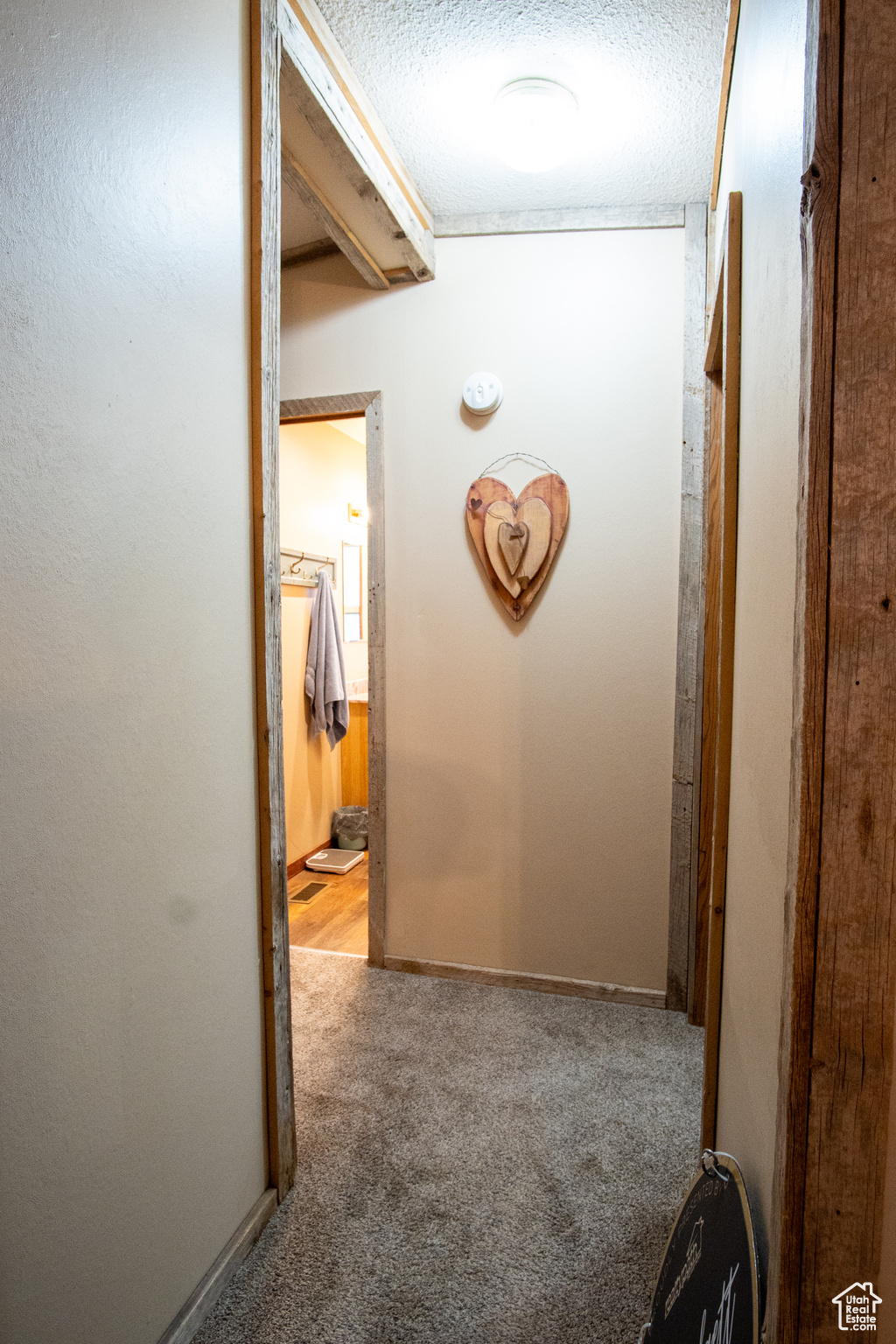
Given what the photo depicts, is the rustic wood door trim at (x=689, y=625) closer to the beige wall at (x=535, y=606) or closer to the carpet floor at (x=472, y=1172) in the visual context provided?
the beige wall at (x=535, y=606)

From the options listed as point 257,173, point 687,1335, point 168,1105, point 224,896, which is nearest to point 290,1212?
point 168,1105

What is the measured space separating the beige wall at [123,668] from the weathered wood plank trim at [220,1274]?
0.11 ft

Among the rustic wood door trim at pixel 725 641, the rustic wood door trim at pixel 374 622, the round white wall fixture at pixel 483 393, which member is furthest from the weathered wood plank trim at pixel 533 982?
the round white wall fixture at pixel 483 393

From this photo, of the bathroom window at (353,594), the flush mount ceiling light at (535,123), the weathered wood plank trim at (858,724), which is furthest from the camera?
the bathroom window at (353,594)

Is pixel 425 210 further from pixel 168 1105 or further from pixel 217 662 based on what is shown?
pixel 168 1105

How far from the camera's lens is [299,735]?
12.8ft

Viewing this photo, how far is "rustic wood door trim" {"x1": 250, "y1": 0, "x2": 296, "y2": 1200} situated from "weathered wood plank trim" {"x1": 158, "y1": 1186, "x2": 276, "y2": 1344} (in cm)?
6

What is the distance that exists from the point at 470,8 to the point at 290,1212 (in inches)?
112

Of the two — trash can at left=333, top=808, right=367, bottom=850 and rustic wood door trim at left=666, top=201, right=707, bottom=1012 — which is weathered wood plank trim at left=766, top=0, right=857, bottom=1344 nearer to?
rustic wood door trim at left=666, top=201, right=707, bottom=1012

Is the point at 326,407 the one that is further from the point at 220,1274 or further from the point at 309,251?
the point at 220,1274

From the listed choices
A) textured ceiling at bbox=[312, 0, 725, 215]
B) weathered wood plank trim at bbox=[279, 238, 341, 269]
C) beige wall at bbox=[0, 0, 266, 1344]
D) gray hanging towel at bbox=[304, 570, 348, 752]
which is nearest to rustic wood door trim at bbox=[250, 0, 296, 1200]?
beige wall at bbox=[0, 0, 266, 1344]

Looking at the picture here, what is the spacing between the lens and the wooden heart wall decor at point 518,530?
7.95 feet

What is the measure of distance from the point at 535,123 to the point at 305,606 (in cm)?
266

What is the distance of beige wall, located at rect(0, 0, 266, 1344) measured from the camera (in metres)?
0.89
